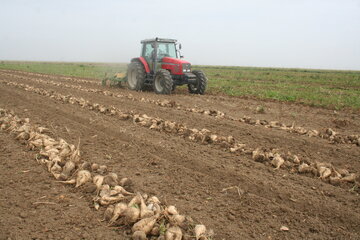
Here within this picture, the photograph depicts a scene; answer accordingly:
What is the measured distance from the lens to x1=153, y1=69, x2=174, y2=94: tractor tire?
11336 millimetres

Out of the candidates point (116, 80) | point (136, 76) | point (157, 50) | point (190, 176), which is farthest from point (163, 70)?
point (190, 176)

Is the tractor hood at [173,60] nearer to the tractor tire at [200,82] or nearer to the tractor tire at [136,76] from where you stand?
the tractor tire at [200,82]

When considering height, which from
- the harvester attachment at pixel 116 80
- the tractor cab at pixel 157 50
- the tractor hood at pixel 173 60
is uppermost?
the tractor cab at pixel 157 50

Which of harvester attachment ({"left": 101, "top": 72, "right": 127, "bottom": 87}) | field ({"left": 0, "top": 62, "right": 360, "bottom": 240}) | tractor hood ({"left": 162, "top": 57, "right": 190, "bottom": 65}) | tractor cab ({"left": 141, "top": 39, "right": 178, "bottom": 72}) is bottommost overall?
field ({"left": 0, "top": 62, "right": 360, "bottom": 240})

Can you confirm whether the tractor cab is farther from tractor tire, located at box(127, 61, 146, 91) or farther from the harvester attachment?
the harvester attachment

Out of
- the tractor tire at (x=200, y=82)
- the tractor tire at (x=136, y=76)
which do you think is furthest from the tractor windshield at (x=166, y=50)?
the tractor tire at (x=200, y=82)

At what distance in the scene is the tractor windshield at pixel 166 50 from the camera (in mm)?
12101

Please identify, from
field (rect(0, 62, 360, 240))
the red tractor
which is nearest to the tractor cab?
the red tractor

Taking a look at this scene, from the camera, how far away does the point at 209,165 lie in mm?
4348

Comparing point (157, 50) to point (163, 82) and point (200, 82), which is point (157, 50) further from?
point (200, 82)

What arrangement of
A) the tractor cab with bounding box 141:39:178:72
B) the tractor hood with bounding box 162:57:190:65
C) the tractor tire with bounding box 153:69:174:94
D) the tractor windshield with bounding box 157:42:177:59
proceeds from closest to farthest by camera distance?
the tractor tire with bounding box 153:69:174:94
the tractor hood with bounding box 162:57:190:65
the tractor cab with bounding box 141:39:178:72
the tractor windshield with bounding box 157:42:177:59

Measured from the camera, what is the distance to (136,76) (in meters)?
12.6

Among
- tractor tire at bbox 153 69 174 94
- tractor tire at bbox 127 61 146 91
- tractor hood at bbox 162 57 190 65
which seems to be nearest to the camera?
tractor tire at bbox 153 69 174 94

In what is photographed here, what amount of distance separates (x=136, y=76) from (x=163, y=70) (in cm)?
163
